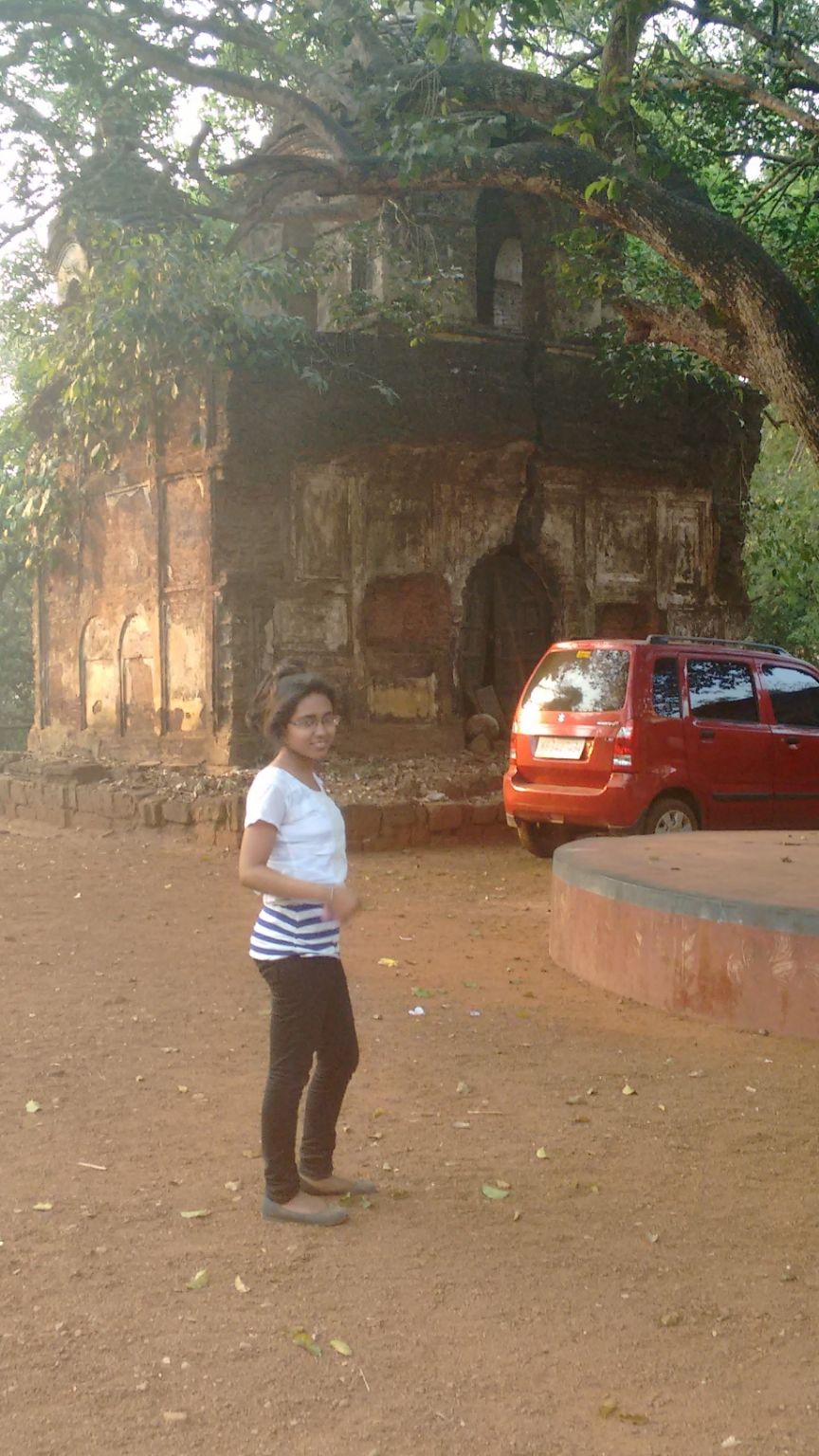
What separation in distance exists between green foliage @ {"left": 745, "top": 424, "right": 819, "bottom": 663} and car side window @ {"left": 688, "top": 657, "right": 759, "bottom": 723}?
13.1 metres

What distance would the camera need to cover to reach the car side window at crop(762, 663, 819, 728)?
11602 mm

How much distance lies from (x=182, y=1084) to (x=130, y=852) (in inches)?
276

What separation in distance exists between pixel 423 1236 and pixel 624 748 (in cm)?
673

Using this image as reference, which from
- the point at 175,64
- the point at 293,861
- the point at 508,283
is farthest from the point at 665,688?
the point at 508,283

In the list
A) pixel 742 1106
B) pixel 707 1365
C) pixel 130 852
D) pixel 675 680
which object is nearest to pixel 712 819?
pixel 675 680

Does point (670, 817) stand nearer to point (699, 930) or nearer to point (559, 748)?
point (559, 748)

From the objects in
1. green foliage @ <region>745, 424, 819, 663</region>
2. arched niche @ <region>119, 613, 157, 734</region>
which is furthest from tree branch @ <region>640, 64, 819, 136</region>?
green foliage @ <region>745, 424, 819, 663</region>

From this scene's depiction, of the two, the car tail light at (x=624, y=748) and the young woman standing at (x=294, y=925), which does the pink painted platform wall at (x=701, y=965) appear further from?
the car tail light at (x=624, y=748)

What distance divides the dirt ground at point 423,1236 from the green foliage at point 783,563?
62.4 feet

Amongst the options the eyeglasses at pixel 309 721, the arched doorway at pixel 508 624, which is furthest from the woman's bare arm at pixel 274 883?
the arched doorway at pixel 508 624

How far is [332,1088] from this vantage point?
167 inches

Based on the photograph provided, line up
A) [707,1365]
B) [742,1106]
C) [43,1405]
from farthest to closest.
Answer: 1. [742,1106]
2. [707,1365]
3. [43,1405]

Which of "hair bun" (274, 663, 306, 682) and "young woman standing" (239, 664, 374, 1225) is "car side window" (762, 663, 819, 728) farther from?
"young woman standing" (239, 664, 374, 1225)

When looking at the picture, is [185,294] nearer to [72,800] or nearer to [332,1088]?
[72,800]
